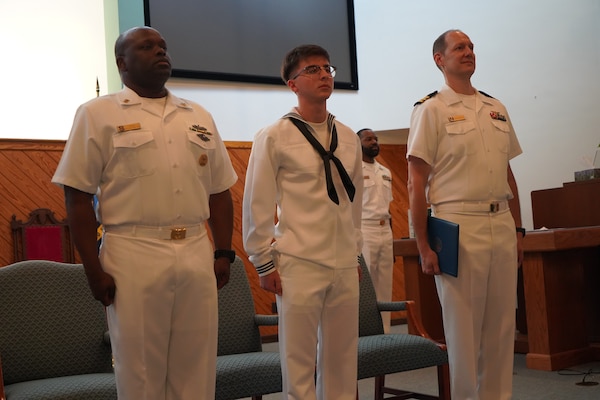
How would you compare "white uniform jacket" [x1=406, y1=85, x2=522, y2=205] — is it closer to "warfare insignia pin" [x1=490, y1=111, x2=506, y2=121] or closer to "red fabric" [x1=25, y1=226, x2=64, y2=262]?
"warfare insignia pin" [x1=490, y1=111, x2=506, y2=121]

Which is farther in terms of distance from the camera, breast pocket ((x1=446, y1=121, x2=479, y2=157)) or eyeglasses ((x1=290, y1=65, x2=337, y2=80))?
breast pocket ((x1=446, y1=121, x2=479, y2=157))

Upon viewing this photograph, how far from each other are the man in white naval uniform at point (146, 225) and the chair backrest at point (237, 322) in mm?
1150

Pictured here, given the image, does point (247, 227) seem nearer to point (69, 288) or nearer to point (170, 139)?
point (170, 139)

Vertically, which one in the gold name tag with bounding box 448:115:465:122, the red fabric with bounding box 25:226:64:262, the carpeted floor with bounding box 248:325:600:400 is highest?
the gold name tag with bounding box 448:115:465:122

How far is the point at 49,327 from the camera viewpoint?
10.6 feet

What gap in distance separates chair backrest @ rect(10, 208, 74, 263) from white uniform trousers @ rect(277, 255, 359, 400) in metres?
4.92

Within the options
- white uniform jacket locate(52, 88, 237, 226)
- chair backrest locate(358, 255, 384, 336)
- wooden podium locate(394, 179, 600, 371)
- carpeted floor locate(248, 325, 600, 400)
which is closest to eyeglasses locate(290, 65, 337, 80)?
white uniform jacket locate(52, 88, 237, 226)

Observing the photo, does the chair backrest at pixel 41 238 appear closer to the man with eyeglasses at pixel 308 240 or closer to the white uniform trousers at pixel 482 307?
the man with eyeglasses at pixel 308 240

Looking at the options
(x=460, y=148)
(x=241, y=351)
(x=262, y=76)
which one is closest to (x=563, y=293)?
(x=460, y=148)

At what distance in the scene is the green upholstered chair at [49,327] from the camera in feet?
10.2

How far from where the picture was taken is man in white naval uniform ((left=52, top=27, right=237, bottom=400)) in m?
2.31

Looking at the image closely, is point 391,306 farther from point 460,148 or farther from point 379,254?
point 379,254

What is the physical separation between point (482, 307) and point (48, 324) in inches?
73.1

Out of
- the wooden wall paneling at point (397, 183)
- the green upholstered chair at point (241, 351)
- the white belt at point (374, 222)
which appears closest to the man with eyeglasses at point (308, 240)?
the green upholstered chair at point (241, 351)
